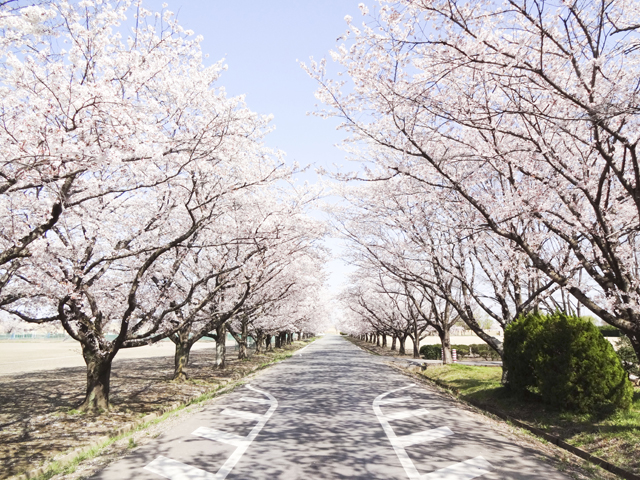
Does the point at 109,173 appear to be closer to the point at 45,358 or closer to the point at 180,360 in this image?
the point at 180,360

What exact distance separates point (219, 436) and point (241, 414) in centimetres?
213

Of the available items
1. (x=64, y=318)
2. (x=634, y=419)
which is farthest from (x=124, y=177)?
(x=634, y=419)

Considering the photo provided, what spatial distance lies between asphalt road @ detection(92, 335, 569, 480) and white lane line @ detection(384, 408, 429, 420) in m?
0.02

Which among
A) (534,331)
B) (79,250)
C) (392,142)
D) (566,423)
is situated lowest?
(566,423)

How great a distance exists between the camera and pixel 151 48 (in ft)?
21.4

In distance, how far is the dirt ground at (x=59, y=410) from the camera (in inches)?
269

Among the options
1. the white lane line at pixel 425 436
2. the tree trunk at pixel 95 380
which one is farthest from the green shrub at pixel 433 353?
the tree trunk at pixel 95 380

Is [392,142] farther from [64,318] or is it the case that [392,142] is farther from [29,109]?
[64,318]

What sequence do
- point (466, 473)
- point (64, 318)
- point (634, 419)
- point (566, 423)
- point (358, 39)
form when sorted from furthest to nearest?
1. point (64, 318)
2. point (566, 423)
3. point (634, 419)
4. point (358, 39)
5. point (466, 473)

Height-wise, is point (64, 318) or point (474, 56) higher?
point (474, 56)

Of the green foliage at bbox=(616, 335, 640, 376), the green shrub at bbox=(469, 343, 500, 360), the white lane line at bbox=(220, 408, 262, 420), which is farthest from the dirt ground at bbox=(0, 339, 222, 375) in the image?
the green shrub at bbox=(469, 343, 500, 360)

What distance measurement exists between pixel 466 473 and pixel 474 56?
17.8 ft

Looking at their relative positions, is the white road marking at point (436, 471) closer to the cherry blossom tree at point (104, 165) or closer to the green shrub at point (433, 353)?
the cherry blossom tree at point (104, 165)

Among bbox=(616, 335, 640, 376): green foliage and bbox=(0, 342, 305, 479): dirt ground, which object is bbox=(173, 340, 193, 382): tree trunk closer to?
bbox=(0, 342, 305, 479): dirt ground
